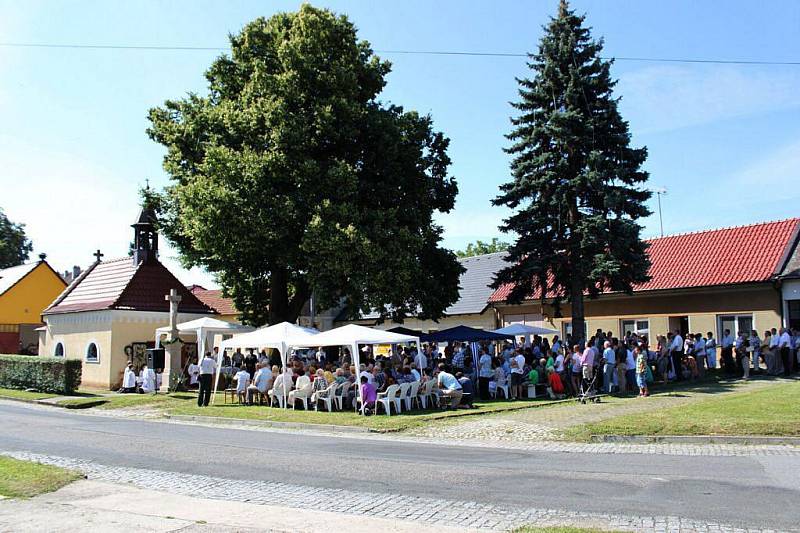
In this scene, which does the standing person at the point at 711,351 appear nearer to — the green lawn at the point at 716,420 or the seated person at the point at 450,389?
the green lawn at the point at 716,420

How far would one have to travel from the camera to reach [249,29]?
1126 inches

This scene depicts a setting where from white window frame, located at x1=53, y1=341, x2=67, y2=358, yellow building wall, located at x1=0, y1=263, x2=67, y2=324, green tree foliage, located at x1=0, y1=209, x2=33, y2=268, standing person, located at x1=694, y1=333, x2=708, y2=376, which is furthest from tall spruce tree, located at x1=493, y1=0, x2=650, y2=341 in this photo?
green tree foliage, located at x1=0, y1=209, x2=33, y2=268

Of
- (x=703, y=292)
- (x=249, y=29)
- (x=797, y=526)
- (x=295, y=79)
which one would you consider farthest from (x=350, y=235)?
(x=797, y=526)

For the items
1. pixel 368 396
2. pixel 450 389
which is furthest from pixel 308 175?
pixel 450 389

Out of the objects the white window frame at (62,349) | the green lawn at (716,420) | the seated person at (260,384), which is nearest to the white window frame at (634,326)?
the green lawn at (716,420)

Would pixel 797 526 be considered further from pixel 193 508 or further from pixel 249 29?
pixel 249 29

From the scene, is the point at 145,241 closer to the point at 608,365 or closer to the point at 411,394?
the point at 411,394

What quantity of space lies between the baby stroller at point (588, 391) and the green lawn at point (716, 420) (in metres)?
3.19

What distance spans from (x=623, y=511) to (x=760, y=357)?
20.9m

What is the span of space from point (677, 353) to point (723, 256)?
8.42m

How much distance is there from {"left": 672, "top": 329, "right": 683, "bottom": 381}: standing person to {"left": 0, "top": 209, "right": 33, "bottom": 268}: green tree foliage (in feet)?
246

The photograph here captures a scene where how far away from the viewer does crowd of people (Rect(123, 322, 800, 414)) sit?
2072 centimetres

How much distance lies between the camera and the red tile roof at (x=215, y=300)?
5815 centimetres

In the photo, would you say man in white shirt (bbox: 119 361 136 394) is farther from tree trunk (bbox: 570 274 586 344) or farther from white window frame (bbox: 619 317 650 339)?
white window frame (bbox: 619 317 650 339)
